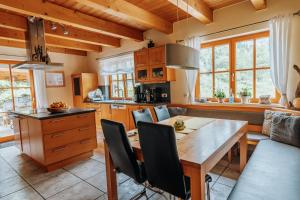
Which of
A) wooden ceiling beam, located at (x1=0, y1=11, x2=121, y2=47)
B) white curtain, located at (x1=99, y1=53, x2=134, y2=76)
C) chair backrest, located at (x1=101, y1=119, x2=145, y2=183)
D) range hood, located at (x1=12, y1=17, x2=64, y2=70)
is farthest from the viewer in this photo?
white curtain, located at (x1=99, y1=53, x2=134, y2=76)

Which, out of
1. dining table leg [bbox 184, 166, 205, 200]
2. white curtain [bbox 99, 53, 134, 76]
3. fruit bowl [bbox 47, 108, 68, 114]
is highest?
white curtain [bbox 99, 53, 134, 76]

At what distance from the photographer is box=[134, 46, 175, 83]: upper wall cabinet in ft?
12.7

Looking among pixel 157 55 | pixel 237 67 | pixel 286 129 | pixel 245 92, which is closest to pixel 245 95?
pixel 245 92

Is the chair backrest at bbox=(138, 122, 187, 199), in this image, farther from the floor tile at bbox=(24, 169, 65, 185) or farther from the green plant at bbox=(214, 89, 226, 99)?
the green plant at bbox=(214, 89, 226, 99)

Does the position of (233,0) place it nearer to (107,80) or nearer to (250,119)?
(250,119)

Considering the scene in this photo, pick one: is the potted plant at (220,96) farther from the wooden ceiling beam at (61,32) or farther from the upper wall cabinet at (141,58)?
the wooden ceiling beam at (61,32)

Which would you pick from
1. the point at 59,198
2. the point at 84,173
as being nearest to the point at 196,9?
the point at 84,173

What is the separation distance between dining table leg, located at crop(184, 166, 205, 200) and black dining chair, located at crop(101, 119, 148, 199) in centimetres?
53

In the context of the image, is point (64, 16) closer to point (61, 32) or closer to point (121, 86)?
point (61, 32)

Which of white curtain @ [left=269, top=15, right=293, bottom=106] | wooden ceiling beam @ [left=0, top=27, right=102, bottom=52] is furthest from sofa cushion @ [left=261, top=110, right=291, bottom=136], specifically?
wooden ceiling beam @ [left=0, top=27, right=102, bottom=52]

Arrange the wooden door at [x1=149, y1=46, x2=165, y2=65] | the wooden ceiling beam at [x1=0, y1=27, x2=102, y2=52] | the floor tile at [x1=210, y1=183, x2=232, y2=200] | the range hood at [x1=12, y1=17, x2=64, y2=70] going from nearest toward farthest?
1. the floor tile at [x1=210, y1=183, x2=232, y2=200]
2. the range hood at [x1=12, y1=17, x2=64, y2=70]
3. the wooden ceiling beam at [x1=0, y1=27, x2=102, y2=52]
4. the wooden door at [x1=149, y1=46, x2=165, y2=65]

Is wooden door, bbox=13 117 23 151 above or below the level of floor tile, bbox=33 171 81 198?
above

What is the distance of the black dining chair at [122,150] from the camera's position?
5.03 feet

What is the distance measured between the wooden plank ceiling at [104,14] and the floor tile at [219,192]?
249cm
